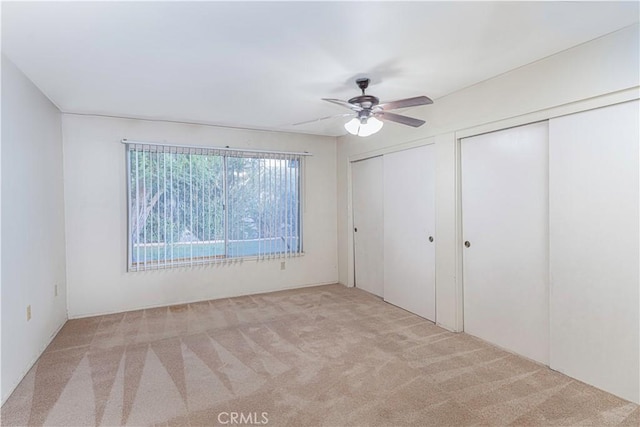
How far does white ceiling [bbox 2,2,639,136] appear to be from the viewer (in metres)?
1.81

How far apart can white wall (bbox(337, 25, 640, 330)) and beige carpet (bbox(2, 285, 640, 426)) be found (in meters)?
0.67

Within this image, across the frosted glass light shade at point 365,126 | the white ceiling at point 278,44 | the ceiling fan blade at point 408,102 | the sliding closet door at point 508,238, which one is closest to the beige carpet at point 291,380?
the sliding closet door at point 508,238

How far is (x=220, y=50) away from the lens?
225cm

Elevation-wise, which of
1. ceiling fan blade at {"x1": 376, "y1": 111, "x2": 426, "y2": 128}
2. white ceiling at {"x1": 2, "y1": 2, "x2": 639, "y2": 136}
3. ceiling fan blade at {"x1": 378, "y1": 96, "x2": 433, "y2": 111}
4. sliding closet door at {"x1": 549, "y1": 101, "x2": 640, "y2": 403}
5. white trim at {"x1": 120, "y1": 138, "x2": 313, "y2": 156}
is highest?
white ceiling at {"x1": 2, "y1": 2, "x2": 639, "y2": 136}

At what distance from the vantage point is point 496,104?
2826 millimetres

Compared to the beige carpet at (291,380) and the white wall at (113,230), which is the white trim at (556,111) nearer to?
the beige carpet at (291,380)

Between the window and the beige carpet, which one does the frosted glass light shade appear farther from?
the window

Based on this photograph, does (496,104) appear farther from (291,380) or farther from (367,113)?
(291,380)

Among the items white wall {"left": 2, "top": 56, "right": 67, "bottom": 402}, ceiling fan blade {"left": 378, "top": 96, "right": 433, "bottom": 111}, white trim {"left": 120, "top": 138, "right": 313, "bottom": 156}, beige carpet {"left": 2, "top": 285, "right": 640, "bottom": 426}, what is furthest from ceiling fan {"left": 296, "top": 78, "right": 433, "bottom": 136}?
white wall {"left": 2, "top": 56, "right": 67, "bottom": 402}

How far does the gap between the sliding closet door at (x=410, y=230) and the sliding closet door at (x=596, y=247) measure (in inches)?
48.0

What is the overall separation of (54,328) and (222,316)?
158cm

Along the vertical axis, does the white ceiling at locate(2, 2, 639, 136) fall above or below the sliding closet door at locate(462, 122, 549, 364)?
above

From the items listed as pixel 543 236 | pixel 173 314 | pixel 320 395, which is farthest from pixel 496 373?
pixel 173 314

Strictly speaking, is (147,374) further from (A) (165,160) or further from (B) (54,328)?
(A) (165,160)
